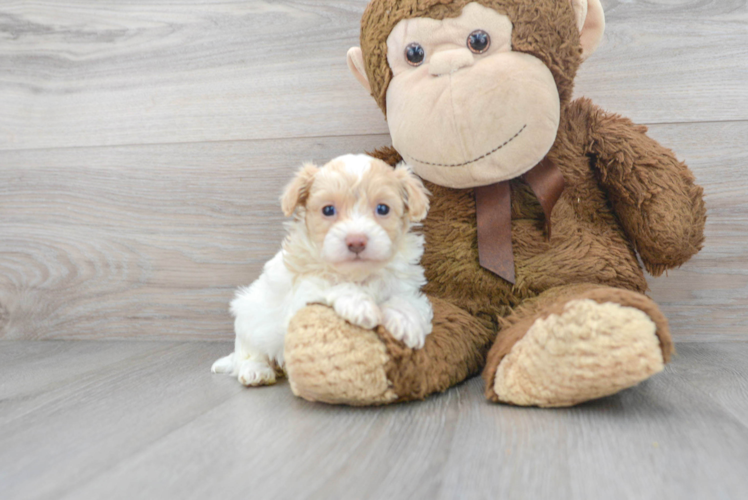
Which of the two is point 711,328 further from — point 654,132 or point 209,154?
point 209,154

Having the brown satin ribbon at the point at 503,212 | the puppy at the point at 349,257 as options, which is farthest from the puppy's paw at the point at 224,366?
the brown satin ribbon at the point at 503,212

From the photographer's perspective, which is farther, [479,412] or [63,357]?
[63,357]

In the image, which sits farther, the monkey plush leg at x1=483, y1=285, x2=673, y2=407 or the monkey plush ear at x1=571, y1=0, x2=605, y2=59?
the monkey plush ear at x1=571, y1=0, x2=605, y2=59

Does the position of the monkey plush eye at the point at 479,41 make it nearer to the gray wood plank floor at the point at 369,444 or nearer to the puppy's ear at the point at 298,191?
the puppy's ear at the point at 298,191

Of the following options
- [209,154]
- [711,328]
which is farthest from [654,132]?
[209,154]

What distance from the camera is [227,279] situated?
1.41 meters

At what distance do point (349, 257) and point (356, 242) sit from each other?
3 cm

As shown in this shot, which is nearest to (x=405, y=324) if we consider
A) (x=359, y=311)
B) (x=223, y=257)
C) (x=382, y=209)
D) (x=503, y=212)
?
(x=359, y=311)

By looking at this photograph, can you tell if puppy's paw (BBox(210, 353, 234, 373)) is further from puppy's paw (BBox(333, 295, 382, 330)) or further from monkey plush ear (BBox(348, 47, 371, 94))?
monkey plush ear (BBox(348, 47, 371, 94))

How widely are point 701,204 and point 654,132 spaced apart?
0.30 metres

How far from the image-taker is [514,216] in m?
1.05

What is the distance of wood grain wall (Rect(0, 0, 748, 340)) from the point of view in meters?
1.24

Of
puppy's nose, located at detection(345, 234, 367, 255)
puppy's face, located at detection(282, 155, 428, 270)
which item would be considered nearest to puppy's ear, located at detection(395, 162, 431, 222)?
puppy's face, located at detection(282, 155, 428, 270)

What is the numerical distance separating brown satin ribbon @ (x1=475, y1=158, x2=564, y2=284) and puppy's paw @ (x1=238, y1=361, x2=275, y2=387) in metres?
0.43
